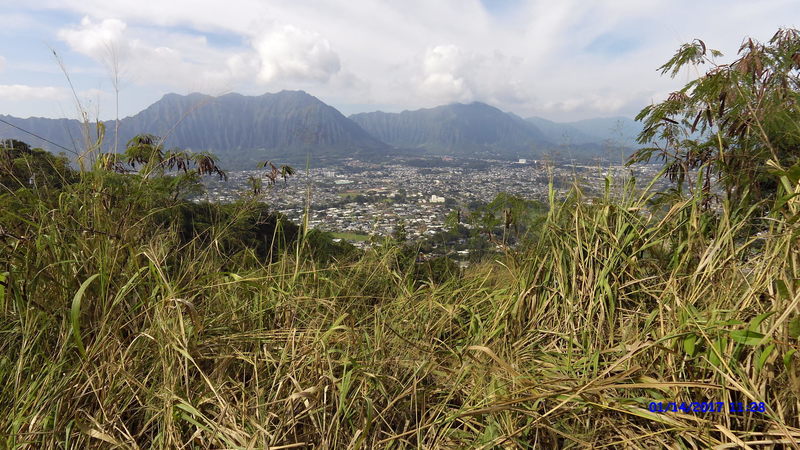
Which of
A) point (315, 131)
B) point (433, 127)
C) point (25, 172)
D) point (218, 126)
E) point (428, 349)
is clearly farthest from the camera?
point (433, 127)

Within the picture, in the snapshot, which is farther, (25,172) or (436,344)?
(25,172)

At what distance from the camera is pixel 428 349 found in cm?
171

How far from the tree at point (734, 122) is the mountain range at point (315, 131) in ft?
1.26

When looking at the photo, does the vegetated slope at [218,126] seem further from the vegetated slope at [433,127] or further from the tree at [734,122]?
the vegetated slope at [433,127]

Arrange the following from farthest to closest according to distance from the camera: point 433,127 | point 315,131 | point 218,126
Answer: point 433,127, point 218,126, point 315,131

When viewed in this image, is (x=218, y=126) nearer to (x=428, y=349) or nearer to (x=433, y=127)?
(x=428, y=349)

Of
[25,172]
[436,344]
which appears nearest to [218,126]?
[25,172]

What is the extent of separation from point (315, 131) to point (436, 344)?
2.32m

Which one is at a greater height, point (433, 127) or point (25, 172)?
point (433, 127)

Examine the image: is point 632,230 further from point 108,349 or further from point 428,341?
point 108,349

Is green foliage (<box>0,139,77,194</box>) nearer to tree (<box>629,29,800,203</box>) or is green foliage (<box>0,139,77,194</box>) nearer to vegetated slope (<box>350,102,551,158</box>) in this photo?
tree (<box>629,29,800,203</box>)

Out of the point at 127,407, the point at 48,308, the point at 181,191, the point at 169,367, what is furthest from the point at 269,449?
the point at 181,191

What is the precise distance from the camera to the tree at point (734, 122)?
6.48 feet

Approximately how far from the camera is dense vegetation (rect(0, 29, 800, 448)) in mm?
1141
